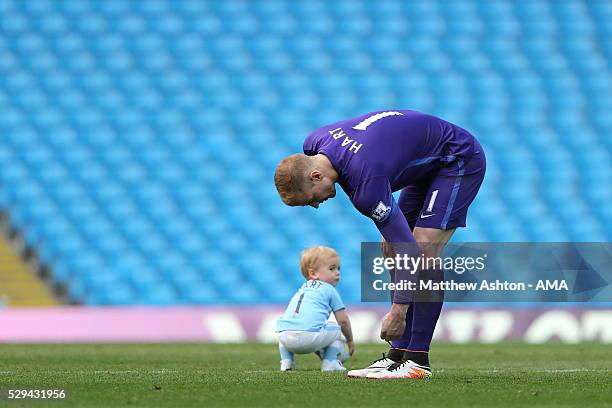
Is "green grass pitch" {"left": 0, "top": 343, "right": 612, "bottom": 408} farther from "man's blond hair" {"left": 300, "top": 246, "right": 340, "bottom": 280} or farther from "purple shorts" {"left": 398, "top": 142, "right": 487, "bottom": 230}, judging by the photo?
"purple shorts" {"left": 398, "top": 142, "right": 487, "bottom": 230}

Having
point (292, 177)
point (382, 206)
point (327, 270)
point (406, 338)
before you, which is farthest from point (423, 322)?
point (327, 270)

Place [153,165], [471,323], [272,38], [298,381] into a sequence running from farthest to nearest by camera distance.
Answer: [272,38] → [153,165] → [471,323] → [298,381]

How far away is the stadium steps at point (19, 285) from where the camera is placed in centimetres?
1509

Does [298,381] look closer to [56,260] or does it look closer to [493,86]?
[56,260]

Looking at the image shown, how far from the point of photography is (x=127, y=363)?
27.0 feet

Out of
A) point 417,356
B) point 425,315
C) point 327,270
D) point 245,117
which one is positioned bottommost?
point 417,356

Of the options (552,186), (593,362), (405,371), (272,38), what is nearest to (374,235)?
(552,186)

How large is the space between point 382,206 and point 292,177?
1.52ft

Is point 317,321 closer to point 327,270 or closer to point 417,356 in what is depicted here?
point 327,270

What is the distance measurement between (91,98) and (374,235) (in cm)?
510

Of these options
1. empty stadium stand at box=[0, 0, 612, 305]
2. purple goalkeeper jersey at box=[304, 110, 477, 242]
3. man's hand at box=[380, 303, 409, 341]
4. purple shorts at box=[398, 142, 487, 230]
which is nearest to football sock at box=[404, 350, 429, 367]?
man's hand at box=[380, 303, 409, 341]

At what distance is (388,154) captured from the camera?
5836 millimetres

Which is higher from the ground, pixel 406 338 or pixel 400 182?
pixel 400 182

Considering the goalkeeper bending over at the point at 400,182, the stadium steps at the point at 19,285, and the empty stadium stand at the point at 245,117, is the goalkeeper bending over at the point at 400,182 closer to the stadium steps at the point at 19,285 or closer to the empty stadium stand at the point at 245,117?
the empty stadium stand at the point at 245,117
